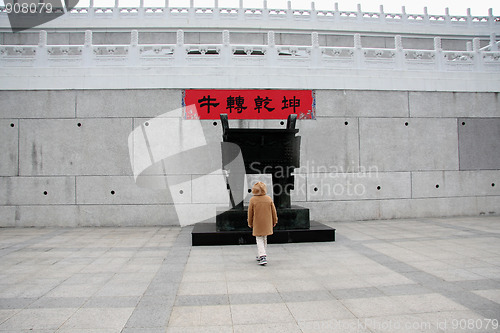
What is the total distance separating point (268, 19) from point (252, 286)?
14.2 metres

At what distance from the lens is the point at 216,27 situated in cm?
1513

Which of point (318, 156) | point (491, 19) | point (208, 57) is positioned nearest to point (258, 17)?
point (208, 57)

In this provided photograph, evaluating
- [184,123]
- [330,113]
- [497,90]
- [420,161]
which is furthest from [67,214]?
[497,90]

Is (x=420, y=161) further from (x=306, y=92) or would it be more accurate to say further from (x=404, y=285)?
(x=404, y=285)

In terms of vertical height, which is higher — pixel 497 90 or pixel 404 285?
pixel 497 90

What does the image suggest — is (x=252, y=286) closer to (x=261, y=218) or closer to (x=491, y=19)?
(x=261, y=218)

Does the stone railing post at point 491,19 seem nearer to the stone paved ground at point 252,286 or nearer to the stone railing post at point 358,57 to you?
the stone railing post at point 358,57

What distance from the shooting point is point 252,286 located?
4.12 meters

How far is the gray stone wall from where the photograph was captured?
9.04 metres

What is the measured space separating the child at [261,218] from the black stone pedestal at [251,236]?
1.30 metres

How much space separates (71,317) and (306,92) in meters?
8.13

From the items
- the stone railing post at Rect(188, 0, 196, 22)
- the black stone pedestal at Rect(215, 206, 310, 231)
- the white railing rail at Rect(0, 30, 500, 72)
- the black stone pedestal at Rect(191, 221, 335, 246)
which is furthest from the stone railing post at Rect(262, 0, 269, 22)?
the black stone pedestal at Rect(191, 221, 335, 246)

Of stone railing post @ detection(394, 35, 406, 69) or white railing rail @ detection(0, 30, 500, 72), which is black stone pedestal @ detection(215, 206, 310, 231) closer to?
white railing rail @ detection(0, 30, 500, 72)

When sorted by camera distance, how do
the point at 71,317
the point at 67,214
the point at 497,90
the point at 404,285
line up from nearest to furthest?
the point at 71,317, the point at 404,285, the point at 67,214, the point at 497,90
